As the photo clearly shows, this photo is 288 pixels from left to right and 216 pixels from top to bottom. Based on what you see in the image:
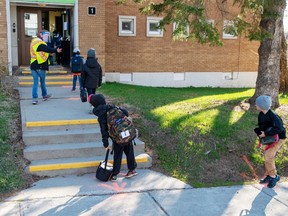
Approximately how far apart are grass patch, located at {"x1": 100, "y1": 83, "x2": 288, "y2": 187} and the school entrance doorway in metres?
6.95

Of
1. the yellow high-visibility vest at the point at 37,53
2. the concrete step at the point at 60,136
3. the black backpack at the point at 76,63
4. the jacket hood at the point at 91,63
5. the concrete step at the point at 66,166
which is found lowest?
the concrete step at the point at 66,166

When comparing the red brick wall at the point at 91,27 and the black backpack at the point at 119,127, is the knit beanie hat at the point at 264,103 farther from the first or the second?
the red brick wall at the point at 91,27

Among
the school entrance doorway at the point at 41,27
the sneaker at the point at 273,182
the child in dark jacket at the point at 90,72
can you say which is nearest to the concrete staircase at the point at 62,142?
the child in dark jacket at the point at 90,72

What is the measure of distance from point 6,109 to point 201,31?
466 centimetres

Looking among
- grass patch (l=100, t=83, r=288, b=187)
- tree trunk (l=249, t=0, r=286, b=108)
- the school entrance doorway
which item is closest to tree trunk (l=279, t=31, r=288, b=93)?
tree trunk (l=249, t=0, r=286, b=108)

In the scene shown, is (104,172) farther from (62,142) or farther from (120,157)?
(62,142)

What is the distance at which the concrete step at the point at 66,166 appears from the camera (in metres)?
6.13

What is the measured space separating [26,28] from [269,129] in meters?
11.9

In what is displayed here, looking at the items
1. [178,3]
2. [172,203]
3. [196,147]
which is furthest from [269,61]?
[172,203]

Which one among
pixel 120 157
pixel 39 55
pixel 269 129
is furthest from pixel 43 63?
pixel 269 129

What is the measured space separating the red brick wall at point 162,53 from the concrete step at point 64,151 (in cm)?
984

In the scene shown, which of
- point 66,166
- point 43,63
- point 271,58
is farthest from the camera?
point 271,58

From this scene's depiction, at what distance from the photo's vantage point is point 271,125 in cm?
578

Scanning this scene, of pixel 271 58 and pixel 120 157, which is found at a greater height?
pixel 271 58
